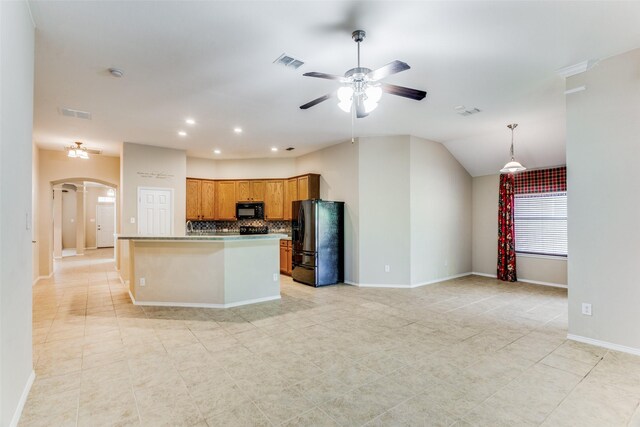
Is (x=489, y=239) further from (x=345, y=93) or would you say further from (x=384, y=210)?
(x=345, y=93)

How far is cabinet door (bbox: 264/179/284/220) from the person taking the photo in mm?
7715

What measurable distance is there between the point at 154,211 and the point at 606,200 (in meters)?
7.35

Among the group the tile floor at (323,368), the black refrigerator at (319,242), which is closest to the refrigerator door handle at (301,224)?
the black refrigerator at (319,242)

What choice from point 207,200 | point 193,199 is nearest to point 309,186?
point 207,200

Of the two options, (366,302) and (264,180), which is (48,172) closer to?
(264,180)

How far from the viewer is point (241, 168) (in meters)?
8.09

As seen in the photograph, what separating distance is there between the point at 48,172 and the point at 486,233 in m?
10.1

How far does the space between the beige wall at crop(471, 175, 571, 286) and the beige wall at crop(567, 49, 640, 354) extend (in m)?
3.55

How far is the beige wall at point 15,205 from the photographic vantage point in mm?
1787

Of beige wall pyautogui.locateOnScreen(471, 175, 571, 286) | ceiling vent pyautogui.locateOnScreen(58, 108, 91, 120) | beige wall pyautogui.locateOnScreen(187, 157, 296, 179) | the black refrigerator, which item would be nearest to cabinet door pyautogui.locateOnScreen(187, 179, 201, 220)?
beige wall pyautogui.locateOnScreen(187, 157, 296, 179)

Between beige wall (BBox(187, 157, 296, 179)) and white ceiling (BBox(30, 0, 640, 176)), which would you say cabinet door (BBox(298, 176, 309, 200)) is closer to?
beige wall (BBox(187, 157, 296, 179))

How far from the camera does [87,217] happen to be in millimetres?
13039

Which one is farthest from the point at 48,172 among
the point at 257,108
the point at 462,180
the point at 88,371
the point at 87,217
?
the point at 462,180

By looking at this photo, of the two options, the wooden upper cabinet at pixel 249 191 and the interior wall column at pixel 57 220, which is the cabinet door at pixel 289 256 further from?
the interior wall column at pixel 57 220
